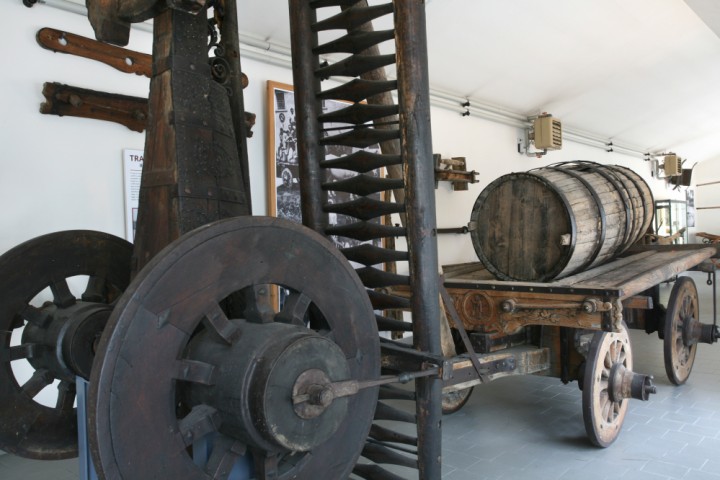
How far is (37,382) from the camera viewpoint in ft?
6.93

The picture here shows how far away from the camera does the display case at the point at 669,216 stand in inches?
630

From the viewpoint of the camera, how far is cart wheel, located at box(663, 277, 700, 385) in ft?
17.1

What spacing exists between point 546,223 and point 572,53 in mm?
4776

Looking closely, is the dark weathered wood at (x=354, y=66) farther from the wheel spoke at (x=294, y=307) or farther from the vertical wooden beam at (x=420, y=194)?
the wheel spoke at (x=294, y=307)

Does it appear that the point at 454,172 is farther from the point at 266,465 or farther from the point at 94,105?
the point at 266,465

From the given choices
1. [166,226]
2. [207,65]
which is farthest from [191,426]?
[207,65]

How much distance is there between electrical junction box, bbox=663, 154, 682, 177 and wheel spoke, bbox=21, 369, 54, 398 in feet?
56.5

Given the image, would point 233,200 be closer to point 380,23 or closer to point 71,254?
point 71,254

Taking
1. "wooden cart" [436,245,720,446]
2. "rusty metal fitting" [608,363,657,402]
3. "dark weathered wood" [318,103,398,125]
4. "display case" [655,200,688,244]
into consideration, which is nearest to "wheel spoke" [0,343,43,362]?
"dark weathered wood" [318,103,398,125]

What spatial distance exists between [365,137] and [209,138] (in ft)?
2.70

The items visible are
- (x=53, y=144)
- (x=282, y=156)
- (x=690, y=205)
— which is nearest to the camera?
(x=53, y=144)

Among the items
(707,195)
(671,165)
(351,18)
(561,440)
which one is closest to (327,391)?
(351,18)

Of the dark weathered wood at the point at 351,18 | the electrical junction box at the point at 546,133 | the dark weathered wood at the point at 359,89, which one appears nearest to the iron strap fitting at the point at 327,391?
the dark weathered wood at the point at 359,89

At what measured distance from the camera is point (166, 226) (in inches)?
68.7
